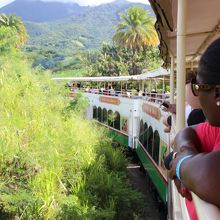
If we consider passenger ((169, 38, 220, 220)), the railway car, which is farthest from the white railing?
passenger ((169, 38, 220, 220))

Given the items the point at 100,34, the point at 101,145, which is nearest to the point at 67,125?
the point at 101,145

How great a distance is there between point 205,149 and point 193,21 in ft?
8.98

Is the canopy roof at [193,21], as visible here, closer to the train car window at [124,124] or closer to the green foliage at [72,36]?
the train car window at [124,124]

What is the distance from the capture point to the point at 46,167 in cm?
911

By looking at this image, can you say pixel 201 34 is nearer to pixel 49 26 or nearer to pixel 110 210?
pixel 110 210

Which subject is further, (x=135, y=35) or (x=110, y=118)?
(x=135, y=35)

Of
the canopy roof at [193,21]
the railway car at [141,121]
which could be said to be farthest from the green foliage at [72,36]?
the canopy roof at [193,21]

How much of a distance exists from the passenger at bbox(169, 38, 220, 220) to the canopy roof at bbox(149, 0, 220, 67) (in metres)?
1.55

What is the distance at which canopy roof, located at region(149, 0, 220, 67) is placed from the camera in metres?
3.20

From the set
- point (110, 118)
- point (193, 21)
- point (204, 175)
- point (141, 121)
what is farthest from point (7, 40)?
point (204, 175)

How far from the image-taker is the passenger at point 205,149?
3.62ft

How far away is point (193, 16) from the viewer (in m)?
3.90

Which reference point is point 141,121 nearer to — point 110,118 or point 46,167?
point 110,118

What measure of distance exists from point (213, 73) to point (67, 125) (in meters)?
12.2
